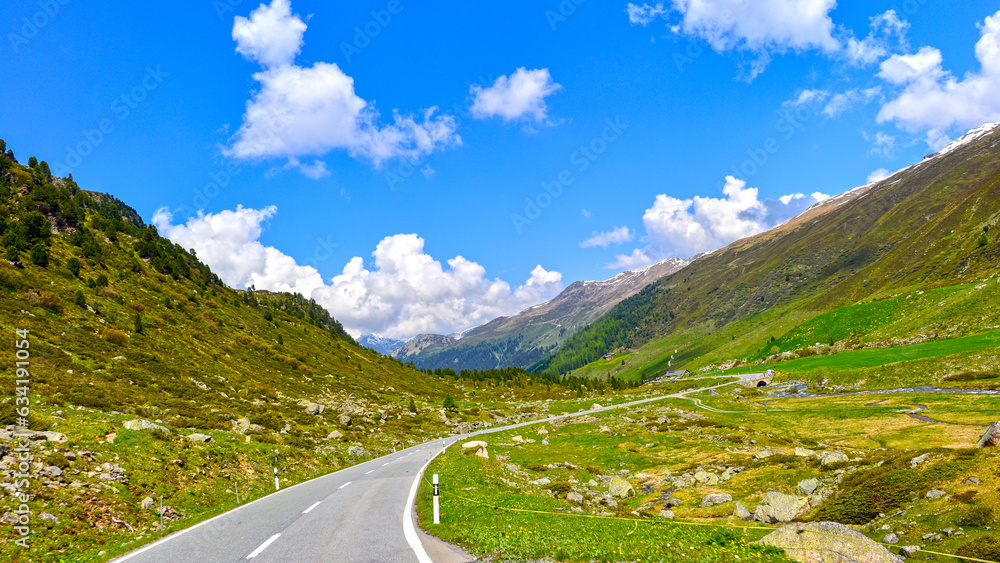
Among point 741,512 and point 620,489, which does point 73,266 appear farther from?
point 741,512

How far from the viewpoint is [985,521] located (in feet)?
41.7

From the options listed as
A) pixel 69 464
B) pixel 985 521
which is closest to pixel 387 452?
pixel 69 464

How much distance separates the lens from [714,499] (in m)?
27.9

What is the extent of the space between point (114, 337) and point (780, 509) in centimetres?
7050

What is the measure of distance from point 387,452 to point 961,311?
455 feet

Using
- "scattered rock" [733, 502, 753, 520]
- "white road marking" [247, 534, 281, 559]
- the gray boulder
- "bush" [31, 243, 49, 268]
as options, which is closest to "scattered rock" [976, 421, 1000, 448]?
"scattered rock" [733, 502, 753, 520]

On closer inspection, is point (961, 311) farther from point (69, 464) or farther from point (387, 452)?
point (69, 464)

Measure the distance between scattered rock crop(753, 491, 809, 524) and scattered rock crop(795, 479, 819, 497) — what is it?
553 centimetres

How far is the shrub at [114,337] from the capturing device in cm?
4982

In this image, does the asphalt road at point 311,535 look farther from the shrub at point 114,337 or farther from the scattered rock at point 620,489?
the shrub at point 114,337

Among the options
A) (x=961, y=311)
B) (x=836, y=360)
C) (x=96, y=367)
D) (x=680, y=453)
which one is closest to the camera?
(x=96, y=367)

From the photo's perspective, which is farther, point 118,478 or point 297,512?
point 118,478

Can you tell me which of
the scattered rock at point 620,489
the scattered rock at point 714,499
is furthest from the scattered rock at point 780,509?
the scattered rock at point 620,489

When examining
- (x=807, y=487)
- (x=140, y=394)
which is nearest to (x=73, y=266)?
(x=140, y=394)
